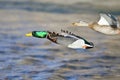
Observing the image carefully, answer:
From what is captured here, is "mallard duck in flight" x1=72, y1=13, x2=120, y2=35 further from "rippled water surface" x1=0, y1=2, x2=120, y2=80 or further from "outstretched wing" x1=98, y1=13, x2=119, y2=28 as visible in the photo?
"rippled water surface" x1=0, y1=2, x2=120, y2=80

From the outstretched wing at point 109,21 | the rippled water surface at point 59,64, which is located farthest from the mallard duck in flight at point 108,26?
the rippled water surface at point 59,64

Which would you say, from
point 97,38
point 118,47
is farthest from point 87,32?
point 118,47

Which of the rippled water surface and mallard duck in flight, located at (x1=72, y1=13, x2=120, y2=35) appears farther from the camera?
the rippled water surface

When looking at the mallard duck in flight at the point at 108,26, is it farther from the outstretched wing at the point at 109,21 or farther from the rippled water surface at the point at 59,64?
the rippled water surface at the point at 59,64

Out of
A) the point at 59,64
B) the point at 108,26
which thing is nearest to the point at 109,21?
the point at 108,26

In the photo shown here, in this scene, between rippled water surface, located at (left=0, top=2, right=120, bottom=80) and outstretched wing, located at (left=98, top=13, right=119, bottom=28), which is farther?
rippled water surface, located at (left=0, top=2, right=120, bottom=80)

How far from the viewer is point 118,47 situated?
295 inches

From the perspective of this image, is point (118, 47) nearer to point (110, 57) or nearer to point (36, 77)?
point (110, 57)

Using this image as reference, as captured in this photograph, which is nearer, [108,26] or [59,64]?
[108,26]

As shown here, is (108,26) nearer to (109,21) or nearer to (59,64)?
(109,21)

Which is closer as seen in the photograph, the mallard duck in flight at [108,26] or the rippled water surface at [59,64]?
the mallard duck in flight at [108,26]

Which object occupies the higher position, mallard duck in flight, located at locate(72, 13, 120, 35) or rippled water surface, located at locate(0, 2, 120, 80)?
mallard duck in flight, located at locate(72, 13, 120, 35)

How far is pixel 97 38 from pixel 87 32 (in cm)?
32

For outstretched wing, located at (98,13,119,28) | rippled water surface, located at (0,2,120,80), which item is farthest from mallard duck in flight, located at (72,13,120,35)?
rippled water surface, located at (0,2,120,80)
